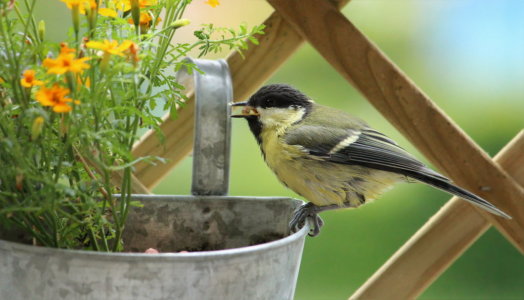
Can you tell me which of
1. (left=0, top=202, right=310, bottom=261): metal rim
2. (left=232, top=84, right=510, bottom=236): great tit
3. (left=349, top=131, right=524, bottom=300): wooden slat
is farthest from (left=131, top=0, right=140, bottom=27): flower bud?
(left=349, top=131, right=524, bottom=300): wooden slat

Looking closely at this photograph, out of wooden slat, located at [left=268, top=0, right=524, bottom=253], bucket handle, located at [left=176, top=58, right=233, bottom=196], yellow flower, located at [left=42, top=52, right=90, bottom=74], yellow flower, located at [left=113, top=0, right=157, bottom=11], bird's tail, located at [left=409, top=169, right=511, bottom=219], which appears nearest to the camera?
yellow flower, located at [left=42, top=52, right=90, bottom=74]

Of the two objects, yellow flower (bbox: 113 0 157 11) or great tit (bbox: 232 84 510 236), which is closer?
yellow flower (bbox: 113 0 157 11)

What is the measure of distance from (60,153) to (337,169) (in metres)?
0.48

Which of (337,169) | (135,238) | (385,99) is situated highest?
(385,99)

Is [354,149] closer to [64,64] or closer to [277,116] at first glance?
[277,116]

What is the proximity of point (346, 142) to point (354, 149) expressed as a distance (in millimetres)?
19

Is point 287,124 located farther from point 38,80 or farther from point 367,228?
point 367,228

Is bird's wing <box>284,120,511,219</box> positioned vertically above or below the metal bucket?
above

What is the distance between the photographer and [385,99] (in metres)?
1.02

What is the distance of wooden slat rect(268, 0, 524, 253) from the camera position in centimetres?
101

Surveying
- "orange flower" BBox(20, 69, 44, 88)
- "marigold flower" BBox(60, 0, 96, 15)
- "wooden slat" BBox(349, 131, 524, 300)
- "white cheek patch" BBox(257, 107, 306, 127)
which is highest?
"marigold flower" BBox(60, 0, 96, 15)

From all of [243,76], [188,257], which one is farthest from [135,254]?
[243,76]

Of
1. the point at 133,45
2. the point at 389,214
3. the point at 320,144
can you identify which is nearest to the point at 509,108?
the point at 389,214

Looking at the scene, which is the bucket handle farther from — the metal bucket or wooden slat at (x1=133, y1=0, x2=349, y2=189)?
wooden slat at (x1=133, y1=0, x2=349, y2=189)
